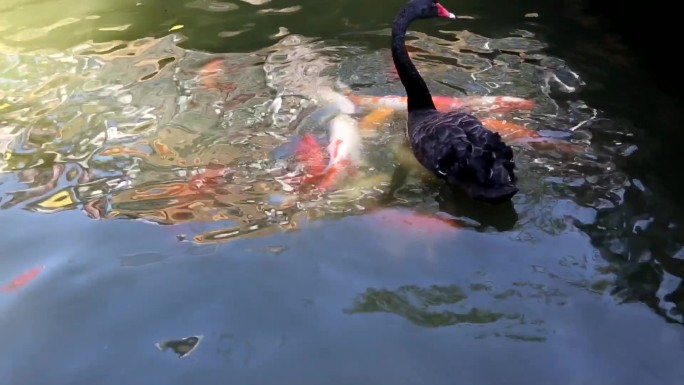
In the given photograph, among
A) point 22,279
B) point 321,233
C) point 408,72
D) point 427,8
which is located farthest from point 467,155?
point 22,279

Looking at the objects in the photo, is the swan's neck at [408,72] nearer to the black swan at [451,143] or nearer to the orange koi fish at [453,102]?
the black swan at [451,143]

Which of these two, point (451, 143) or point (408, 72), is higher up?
point (408, 72)

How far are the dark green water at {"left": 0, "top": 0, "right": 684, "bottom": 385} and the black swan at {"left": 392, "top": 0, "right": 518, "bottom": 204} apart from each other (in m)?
0.18

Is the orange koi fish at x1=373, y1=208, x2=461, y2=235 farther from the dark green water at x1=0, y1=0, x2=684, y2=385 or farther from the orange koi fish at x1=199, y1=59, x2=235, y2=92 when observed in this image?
the orange koi fish at x1=199, y1=59, x2=235, y2=92

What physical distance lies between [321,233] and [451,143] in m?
0.86

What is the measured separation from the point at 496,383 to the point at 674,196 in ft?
5.59

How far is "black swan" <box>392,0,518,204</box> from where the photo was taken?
11.9ft

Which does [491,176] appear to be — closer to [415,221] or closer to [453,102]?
[415,221]

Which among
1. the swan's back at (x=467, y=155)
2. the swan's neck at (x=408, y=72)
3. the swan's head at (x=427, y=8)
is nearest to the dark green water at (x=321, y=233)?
the swan's back at (x=467, y=155)

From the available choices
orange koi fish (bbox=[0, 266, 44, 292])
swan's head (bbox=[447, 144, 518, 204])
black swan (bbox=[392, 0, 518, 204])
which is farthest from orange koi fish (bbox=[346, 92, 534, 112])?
orange koi fish (bbox=[0, 266, 44, 292])

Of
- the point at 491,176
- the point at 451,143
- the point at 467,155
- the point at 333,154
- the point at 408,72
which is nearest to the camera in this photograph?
the point at 491,176

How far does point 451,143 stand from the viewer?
12.7 feet

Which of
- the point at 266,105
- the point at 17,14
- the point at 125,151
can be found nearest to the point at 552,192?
the point at 266,105

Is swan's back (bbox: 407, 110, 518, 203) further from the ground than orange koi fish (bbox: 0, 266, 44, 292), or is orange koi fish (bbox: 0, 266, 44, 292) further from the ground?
swan's back (bbox: 407, 110, 518, 203)
